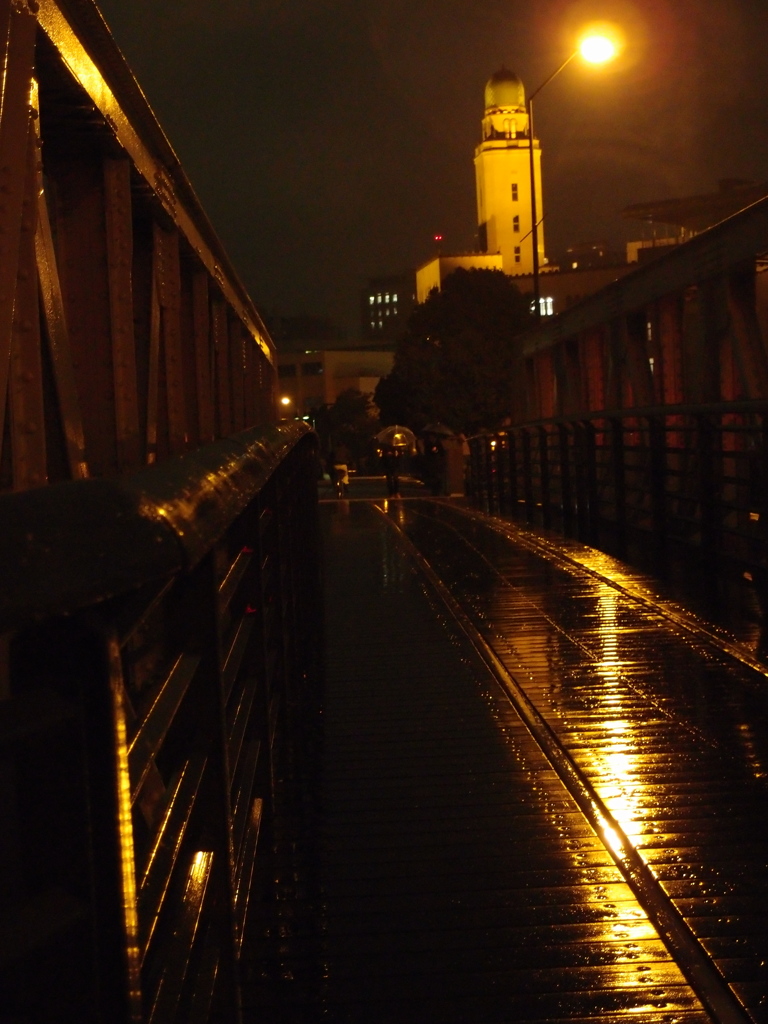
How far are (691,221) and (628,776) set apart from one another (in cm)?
6567

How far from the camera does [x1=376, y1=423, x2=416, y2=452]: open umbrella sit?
52312 millimetres

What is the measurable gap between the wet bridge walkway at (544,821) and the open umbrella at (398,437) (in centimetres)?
4267

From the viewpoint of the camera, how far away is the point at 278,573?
18.4 feet

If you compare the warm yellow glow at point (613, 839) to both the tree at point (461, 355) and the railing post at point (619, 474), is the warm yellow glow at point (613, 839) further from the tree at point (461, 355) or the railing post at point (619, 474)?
the tree at point (461, 355)

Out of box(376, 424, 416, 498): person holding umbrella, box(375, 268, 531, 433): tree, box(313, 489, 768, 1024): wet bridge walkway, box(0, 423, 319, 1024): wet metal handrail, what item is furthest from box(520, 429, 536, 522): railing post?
box(375, 268, 531, 433): tree

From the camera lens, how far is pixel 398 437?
53.9 m

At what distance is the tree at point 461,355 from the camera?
201 ft

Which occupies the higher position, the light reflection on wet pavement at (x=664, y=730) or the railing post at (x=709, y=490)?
the railing post at (x=709, y=490)

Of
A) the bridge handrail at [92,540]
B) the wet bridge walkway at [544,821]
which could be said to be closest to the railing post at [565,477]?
the wet bridge walkway at [544,821]

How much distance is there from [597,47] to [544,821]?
2094 centimetres

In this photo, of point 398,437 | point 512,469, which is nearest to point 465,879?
point 512,469

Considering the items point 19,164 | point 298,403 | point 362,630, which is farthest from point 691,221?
point 19,164

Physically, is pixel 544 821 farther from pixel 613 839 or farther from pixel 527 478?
pixel 527 478

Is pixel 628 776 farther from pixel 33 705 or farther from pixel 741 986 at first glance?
pixel 33 705
